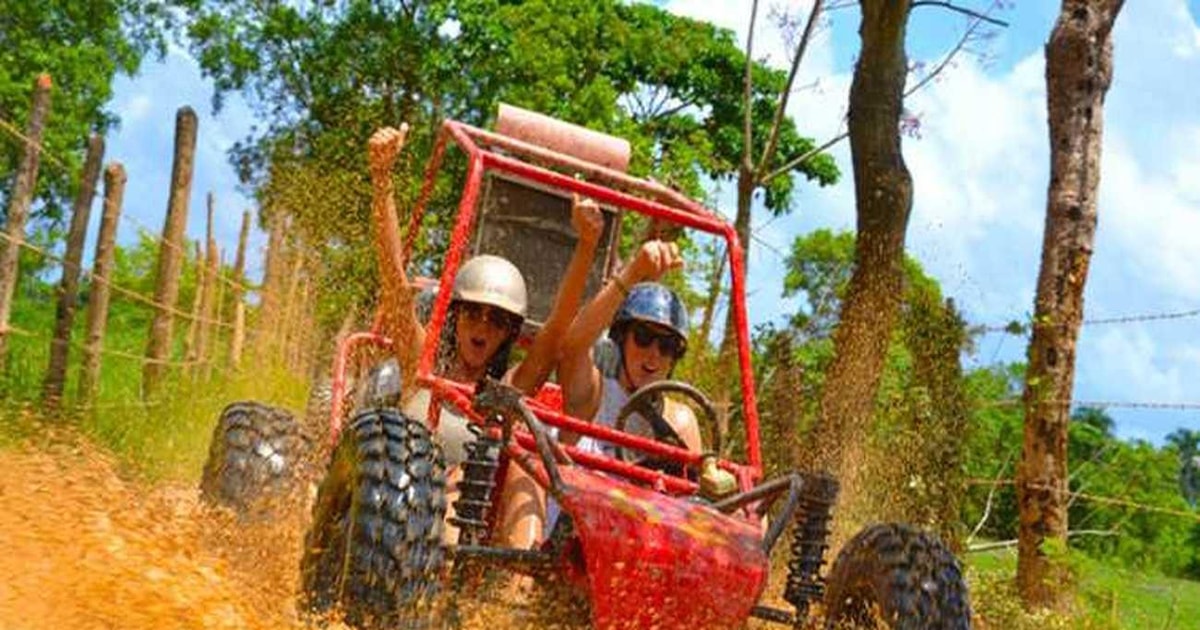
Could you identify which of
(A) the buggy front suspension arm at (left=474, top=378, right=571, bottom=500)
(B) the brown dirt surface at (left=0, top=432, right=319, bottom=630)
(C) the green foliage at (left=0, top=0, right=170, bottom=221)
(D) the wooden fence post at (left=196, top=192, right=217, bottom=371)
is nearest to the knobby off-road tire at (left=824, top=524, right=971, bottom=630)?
(A) the buggy front suspension arm at (left=474, top=378, right=571, bottom=500)

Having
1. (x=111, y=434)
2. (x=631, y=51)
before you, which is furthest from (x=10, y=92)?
(x=111, y=434)

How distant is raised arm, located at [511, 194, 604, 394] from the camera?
198 inches

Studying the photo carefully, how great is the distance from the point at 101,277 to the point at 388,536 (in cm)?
673

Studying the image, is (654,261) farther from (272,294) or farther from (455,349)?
(272,294)

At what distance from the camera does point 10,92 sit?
30781 mm

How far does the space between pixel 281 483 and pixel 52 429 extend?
181 centimetres

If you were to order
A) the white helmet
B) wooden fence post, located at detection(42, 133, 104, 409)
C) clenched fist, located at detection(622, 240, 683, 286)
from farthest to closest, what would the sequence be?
wooden fence post, located at detection(42, 133, 104, 409) → the white helmet → clenched fist, located at detection(622, 240, 683, 286)

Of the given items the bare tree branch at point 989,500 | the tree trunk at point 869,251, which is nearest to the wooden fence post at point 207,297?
the tree trunk at point 869,251

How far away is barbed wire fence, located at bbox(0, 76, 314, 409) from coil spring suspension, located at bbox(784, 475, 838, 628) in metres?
4.66

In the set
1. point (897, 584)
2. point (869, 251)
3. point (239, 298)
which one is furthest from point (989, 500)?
point (239, 298)

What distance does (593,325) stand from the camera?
5.37m

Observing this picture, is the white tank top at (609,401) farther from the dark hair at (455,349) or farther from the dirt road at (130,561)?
the dirt road at (130,561)

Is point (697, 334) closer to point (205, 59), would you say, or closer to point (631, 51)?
point (631, 51)

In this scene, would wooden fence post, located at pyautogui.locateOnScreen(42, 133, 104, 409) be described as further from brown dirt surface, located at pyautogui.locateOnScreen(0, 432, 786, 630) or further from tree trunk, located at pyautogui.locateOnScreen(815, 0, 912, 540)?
tree trunk, located at pyautogui.locateOnScreen(815, 0, 912, 540)
